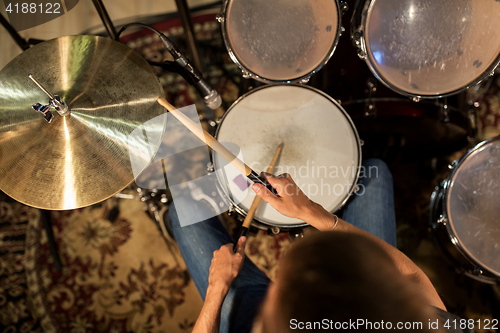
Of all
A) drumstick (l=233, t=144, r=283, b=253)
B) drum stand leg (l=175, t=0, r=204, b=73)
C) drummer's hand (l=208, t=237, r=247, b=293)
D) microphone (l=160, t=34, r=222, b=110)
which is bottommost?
drummer's hand (l=208, t=237, r=247, b=293)

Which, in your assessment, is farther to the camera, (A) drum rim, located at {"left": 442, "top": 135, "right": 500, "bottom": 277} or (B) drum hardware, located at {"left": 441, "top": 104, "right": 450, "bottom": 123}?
(B) drum hardware, located at {"left": 441, "top": 104, "right": 450, "bottom": 123}

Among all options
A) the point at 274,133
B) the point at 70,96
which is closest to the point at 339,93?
the point at 274,133

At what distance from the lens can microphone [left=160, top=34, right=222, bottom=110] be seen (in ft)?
2.75

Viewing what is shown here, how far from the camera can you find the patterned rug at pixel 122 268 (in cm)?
121

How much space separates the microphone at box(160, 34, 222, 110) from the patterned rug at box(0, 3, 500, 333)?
58 centimetres

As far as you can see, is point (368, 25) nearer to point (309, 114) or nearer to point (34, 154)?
point (309, 114)

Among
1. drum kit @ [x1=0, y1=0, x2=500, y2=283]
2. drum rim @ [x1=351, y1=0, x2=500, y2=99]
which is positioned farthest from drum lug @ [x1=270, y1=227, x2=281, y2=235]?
drum rim @ [x1=351, y1=0, x2=500, y2=99]

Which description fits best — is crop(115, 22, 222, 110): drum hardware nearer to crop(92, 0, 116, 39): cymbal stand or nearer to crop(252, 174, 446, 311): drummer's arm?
crop(92, 0, 116, 39): cymbal stand

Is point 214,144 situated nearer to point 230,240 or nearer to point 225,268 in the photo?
point 225,268

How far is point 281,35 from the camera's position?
2.99 feet

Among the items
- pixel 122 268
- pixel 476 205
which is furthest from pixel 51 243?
pixel 476 205

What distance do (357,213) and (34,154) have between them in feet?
3.25

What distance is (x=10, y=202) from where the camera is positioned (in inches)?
51.6

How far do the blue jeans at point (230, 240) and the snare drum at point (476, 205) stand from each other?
0.18 metres
